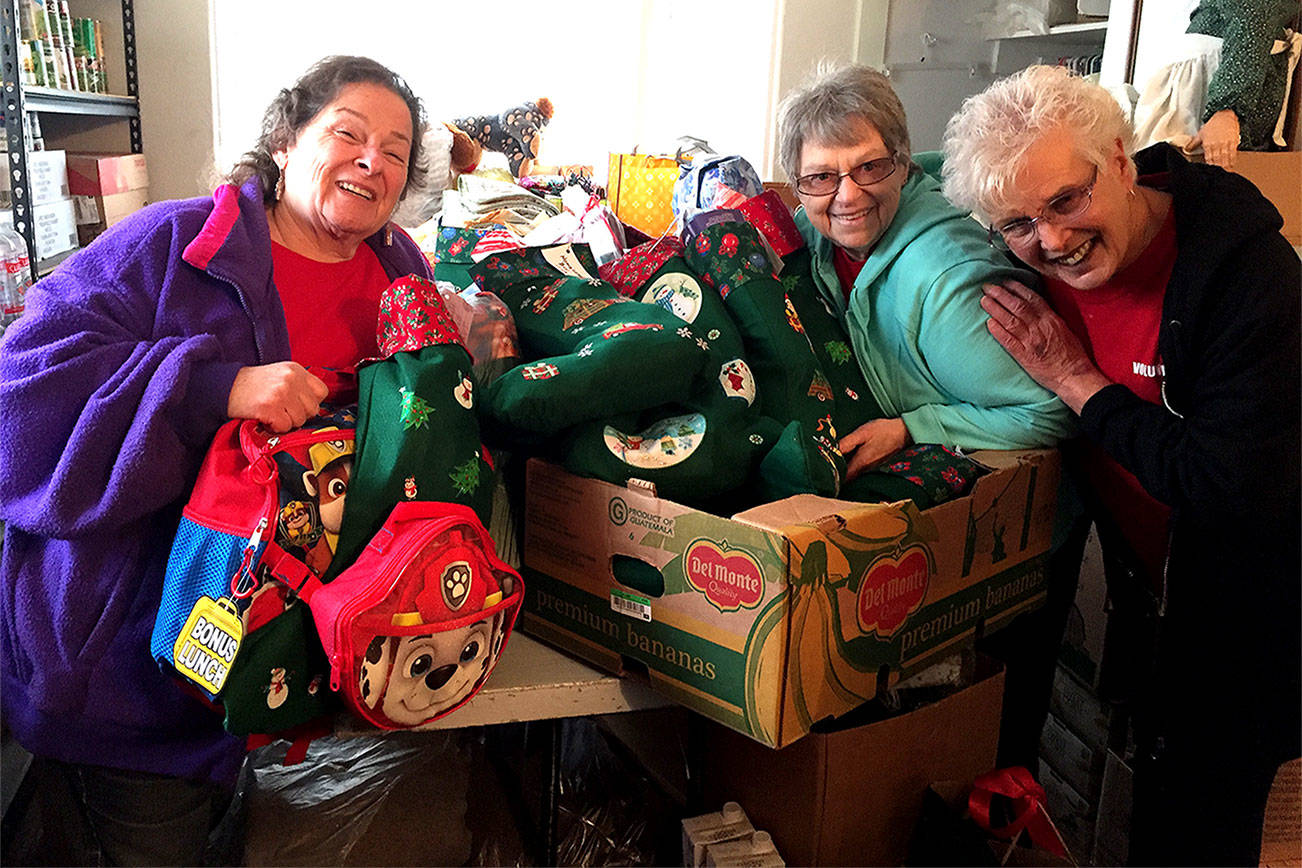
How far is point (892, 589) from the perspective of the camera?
1264 millimetres

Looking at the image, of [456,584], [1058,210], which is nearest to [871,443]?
[1058,210]

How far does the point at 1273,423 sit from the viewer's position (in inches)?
50.3

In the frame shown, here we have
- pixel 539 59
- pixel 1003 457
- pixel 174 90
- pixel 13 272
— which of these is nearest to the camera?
pixel 1003 457

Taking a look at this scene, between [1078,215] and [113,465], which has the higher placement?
[1078,215]

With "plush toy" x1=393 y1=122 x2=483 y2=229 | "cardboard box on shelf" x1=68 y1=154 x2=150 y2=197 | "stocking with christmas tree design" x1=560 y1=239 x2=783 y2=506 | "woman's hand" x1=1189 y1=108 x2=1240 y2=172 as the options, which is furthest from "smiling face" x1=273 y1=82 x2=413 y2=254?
"woman's hand" x1=1189 y1=108 x2=1240 y2=172

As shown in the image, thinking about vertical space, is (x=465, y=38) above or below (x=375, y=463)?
above

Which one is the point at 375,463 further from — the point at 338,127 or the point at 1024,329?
the point at 1024,329

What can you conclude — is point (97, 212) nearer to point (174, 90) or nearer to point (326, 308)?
point (174, 90)

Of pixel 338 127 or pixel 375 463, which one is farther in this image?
pixel 338 127

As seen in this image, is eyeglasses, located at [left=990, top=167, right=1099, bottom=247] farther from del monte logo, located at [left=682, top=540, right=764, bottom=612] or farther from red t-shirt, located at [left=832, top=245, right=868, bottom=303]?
del monte logo, located at [left=682, top=540, right=764, bottom=612]

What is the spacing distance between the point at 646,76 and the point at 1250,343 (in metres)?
3.36

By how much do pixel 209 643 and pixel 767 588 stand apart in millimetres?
599

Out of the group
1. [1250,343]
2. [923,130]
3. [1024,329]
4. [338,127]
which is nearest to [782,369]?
[1024,329]

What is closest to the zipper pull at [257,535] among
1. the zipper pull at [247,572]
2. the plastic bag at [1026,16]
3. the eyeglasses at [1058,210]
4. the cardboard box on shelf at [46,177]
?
the zipper pull at [247,572]
